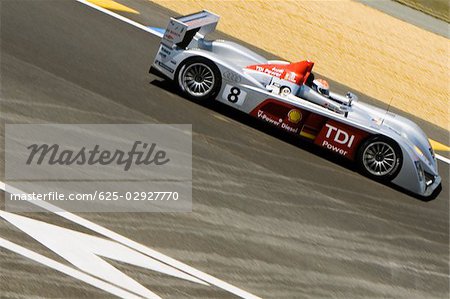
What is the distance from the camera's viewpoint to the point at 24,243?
7461mm

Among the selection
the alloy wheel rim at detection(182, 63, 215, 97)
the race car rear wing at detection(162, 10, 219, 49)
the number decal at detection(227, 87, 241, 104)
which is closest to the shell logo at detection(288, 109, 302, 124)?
the number decal at detection(227, 87, 241, 104)

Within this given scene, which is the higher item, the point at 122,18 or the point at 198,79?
the point at 122,18

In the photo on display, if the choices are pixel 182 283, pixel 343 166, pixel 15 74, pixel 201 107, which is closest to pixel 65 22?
pixel 15 74

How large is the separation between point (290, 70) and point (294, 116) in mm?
750

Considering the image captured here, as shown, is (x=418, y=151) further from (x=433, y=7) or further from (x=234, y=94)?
(x=433, y=7)

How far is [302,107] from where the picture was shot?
35.6 ft

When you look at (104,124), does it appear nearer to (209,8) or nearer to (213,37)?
(213,37)

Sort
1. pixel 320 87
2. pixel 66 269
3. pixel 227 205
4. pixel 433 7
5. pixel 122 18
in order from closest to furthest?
1. pixel 66 269
2. pixel 227 205
3. pixel 320 87
4. pixel 122 18
5. pixel 433 7

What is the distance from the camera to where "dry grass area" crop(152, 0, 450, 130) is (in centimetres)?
1505

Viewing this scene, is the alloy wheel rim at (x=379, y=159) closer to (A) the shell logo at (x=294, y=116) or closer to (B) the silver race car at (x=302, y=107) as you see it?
(B) the silver race car at (x=302, y=107)

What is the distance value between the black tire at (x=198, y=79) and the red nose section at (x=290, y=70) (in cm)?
72

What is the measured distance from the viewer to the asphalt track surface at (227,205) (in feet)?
26.3

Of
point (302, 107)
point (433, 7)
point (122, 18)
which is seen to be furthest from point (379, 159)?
point (433, 7)

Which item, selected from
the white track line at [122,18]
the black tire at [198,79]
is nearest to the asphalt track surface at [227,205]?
the black tire at [198,79]
